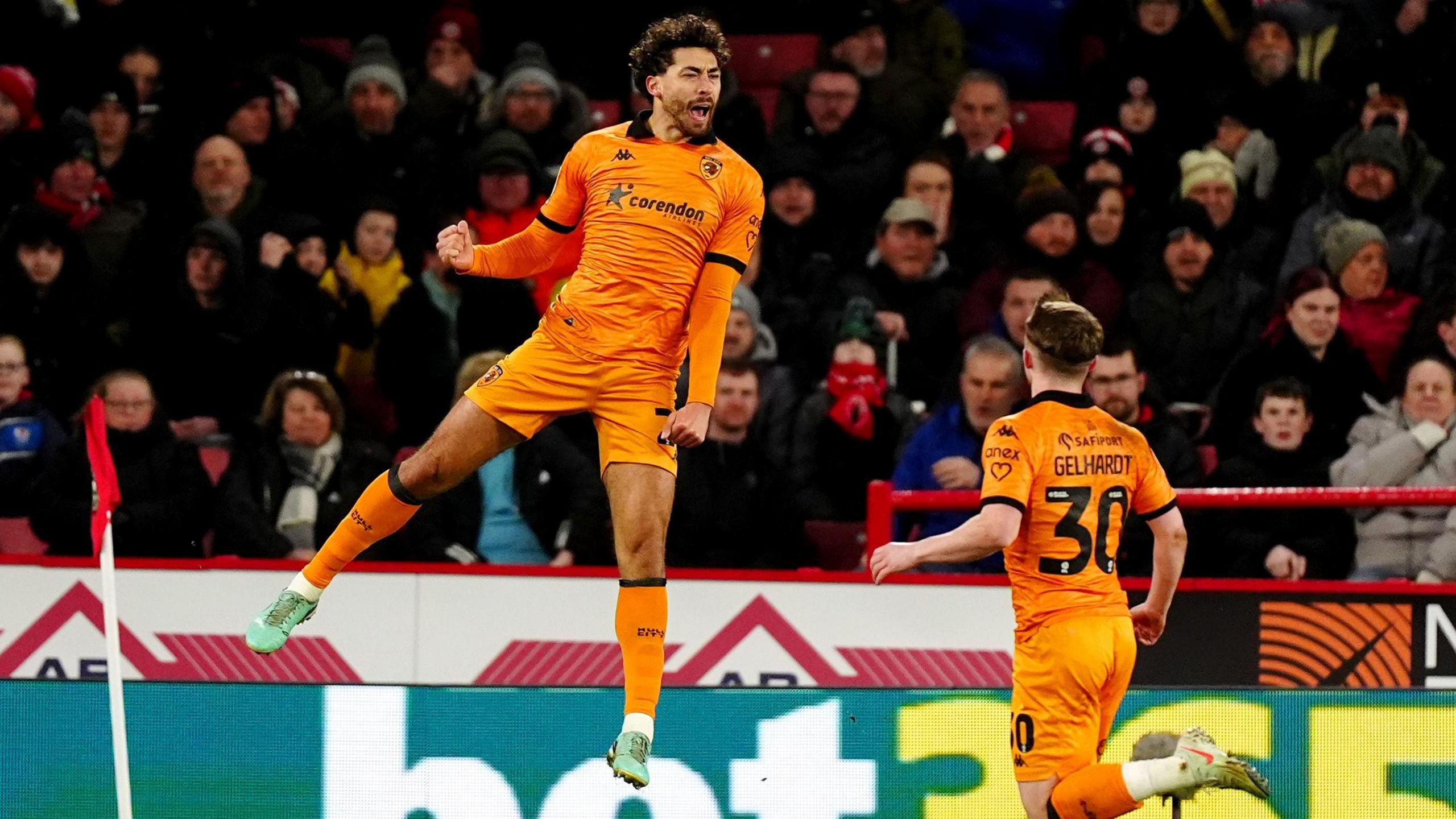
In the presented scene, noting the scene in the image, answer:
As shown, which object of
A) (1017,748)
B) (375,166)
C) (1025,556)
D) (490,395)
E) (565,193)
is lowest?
(1017,748)

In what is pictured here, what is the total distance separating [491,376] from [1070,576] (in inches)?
75.0

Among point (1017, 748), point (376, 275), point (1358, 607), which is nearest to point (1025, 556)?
point (1017, 748)

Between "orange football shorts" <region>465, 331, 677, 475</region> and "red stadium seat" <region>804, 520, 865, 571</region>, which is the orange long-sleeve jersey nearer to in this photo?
"orange football shorts" <region>465, 331, 677, 475</region>

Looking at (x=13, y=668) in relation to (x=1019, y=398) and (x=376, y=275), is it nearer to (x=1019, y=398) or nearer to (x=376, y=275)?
(x=376, y=275)

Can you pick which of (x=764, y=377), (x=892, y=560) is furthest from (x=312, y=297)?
(x=892, y=560)

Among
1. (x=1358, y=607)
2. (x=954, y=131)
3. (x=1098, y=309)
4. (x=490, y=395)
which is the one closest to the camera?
(x=490, y=395)

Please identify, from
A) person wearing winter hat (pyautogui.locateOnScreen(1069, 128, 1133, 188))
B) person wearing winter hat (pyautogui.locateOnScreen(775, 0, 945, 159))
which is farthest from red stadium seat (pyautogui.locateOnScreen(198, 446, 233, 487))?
person wearing winter hat (pyautogui.locateOnScreen(1069, 128, 1133, 188))

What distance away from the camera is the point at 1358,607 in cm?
859

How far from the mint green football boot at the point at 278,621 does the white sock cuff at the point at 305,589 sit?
0.01 m

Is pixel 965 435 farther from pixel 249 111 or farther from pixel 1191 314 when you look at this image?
pixel 249 111

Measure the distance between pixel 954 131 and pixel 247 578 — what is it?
4743 mm

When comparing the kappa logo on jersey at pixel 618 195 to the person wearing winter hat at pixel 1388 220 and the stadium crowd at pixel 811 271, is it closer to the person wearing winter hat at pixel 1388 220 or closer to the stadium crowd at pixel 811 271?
the stadium crowd at pixel 811 271

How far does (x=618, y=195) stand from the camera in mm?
6680

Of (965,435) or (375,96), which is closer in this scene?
(965,435)
